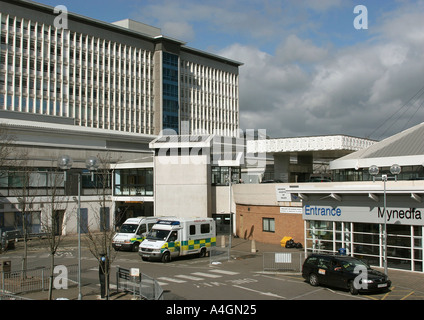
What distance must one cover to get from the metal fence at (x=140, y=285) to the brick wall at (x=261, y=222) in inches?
651

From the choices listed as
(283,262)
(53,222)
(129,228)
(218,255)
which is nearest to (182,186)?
(129,228)

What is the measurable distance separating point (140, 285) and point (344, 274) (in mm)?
8218

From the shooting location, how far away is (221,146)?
41.7 meters

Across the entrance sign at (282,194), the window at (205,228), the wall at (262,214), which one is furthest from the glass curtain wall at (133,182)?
the window at (205,228)

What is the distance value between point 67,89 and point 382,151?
2716 inches

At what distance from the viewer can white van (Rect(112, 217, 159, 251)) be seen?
103 ft

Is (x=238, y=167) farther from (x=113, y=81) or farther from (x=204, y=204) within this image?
(x=113, y=81)

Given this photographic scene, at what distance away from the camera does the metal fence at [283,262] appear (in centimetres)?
2323

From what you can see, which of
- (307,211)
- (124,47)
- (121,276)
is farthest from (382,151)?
(124,47)

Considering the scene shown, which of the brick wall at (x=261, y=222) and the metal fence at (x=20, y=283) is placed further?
the brick wall at (x=261, y=222)

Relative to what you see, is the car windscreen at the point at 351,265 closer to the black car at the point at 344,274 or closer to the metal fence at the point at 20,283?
the black car at the point at 344,274

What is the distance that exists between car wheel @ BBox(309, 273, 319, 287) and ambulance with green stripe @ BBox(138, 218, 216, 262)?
9.69m

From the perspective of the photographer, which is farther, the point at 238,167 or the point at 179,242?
the point at 238,167

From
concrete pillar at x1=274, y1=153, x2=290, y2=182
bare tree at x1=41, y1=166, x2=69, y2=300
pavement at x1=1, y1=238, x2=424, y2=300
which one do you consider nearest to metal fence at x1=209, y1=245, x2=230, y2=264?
pavement at x1=1, y1=238, x2=424, y2=300
